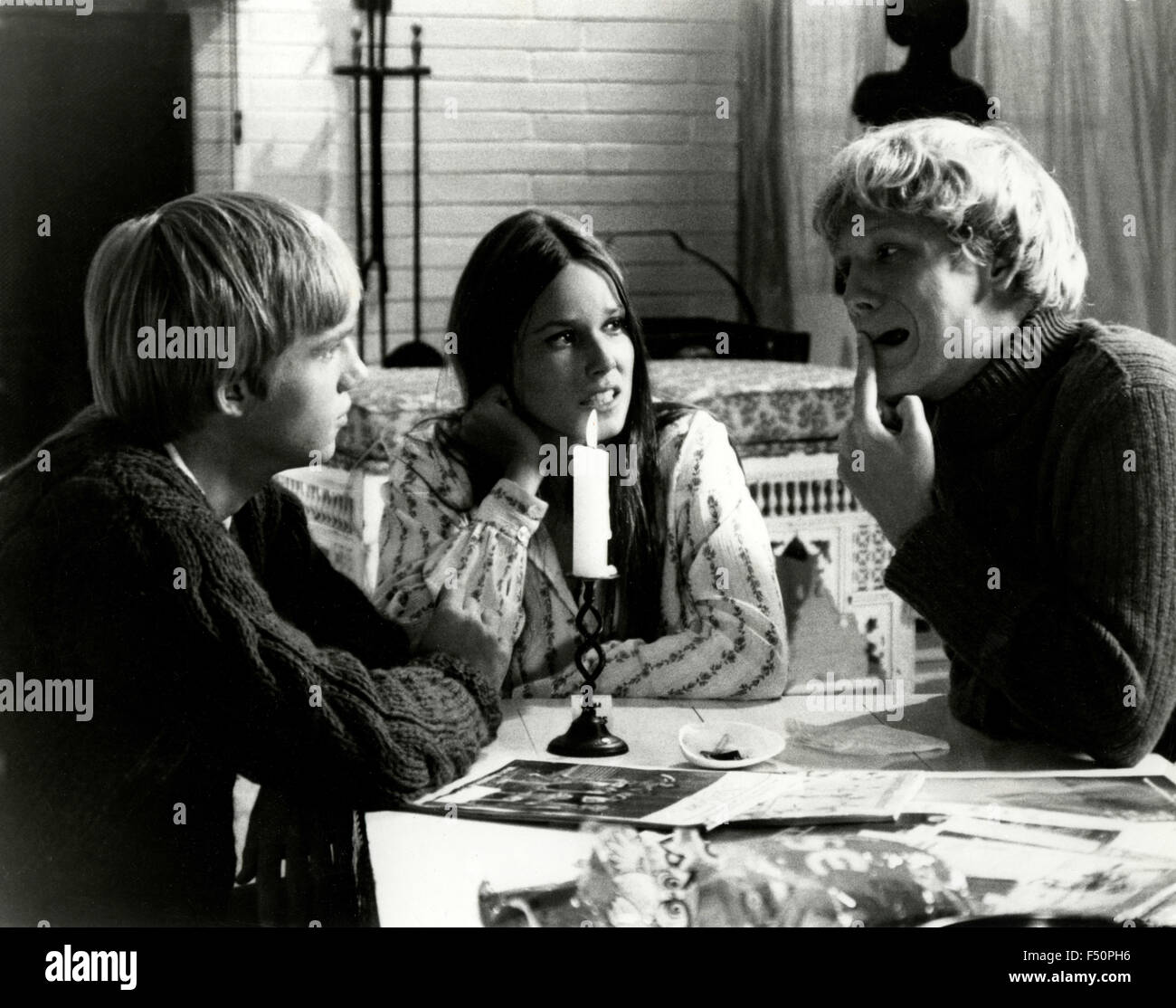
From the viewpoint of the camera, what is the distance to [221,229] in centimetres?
118

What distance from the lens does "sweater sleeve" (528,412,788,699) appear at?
4.68ft

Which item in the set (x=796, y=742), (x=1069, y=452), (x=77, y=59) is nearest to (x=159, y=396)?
(x=77, y=59)

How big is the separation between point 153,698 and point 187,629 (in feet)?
0.31

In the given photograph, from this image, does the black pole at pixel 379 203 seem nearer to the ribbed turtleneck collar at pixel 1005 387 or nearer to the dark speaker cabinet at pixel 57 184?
the dark speaker cabinet at pixel 57 184

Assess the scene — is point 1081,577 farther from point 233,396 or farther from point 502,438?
point 233,396

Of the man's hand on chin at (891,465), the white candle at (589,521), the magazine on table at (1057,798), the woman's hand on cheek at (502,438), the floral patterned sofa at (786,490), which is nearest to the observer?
the magazine on table at (1057,798)

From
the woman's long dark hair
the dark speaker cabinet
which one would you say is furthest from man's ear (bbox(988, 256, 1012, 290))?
the dark speaker cabinet

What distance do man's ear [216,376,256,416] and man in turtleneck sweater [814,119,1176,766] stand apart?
61cm

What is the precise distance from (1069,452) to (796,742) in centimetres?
40

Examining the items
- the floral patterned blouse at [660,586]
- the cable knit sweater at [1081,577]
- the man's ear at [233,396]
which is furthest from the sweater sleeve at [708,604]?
the man's ear at [233,396]

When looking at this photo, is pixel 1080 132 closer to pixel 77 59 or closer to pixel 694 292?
pixel 694 292

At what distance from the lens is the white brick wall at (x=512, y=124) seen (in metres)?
1.54

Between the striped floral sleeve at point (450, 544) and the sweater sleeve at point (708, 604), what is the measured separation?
0.12 meters

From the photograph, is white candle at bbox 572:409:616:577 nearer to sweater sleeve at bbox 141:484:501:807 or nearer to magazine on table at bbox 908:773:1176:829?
sweater sleeve at bbox 141:484:501:807
